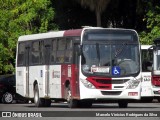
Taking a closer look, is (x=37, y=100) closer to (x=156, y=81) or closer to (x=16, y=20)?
(x=156, y=81)

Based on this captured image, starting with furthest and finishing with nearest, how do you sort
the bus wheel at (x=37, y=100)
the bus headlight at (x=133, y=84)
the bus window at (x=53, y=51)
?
the bus wheel at (x=37, y=100), the bus window at (x=53, y=51), the bus headlight at (x=133, y=84)

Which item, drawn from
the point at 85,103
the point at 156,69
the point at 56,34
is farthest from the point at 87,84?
the point at 156,69

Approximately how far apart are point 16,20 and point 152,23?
794 centimetres

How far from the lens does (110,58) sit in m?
29.1

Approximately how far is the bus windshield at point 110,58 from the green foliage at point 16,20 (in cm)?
1661

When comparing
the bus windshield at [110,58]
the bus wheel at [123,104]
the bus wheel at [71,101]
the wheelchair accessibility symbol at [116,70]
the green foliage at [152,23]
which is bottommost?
the bus wheel at [123,104]

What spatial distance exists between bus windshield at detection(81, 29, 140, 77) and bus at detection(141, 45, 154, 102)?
19.2ft

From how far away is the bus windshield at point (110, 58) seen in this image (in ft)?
95.0

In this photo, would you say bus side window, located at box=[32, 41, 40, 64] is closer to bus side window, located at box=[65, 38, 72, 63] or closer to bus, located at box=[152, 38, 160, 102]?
bus side window, located at box=[65, 38, 72, 63]

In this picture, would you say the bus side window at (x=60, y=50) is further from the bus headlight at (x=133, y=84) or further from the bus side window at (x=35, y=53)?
the bus headlight at (x=133, y=84)

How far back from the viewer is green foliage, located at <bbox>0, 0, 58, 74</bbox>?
45.9 metres

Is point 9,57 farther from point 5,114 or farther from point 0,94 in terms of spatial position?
point 5,114

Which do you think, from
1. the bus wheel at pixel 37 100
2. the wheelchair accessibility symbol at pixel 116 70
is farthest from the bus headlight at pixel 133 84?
the bus wheel at pixel 37 100

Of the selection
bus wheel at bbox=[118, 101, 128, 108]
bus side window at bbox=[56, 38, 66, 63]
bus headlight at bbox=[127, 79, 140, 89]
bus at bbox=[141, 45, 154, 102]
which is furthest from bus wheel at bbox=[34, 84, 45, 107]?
bus at bbox=[141, 45, 154, 102]
